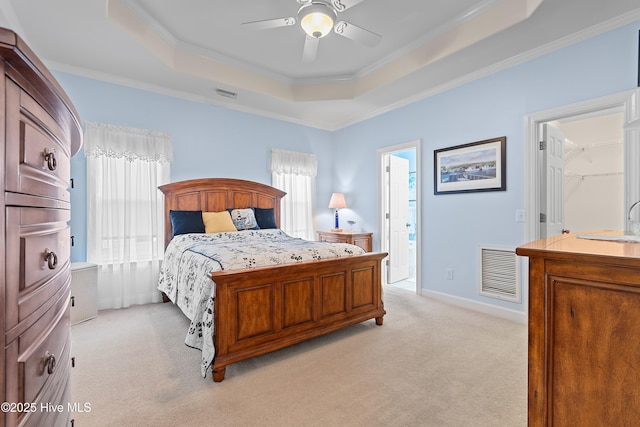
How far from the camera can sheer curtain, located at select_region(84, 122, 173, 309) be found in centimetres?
345

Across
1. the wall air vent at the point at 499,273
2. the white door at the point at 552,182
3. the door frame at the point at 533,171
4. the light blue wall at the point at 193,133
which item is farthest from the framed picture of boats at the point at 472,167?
the light blue wall at the point at 193,133

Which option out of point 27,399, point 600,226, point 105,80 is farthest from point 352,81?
point 27,399

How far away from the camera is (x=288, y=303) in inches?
95.5

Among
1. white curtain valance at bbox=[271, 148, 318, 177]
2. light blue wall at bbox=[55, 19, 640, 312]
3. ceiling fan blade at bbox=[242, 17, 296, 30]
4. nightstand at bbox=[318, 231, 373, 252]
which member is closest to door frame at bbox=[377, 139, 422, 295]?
light blue wall at bbox=[55, 19, 640, 312]

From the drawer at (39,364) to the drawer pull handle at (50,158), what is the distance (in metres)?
0.41

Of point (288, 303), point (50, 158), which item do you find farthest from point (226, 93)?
point (50, 158)

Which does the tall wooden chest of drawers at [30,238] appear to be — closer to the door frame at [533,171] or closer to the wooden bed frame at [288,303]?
the wooden bed frame at [288,303]

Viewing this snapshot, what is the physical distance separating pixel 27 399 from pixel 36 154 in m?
0.57

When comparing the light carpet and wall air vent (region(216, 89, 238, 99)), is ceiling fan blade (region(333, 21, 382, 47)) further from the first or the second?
the light carpet

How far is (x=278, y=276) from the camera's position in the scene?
2357 millimetres

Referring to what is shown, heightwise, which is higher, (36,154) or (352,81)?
(352,81)

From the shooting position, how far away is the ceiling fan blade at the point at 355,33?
246 centimetres

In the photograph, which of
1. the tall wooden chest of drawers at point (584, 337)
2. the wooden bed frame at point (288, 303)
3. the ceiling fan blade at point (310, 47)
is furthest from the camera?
the ceiling fan blade at point (310, 47)

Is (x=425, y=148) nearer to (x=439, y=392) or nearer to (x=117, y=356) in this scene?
(x=439, y=392)
